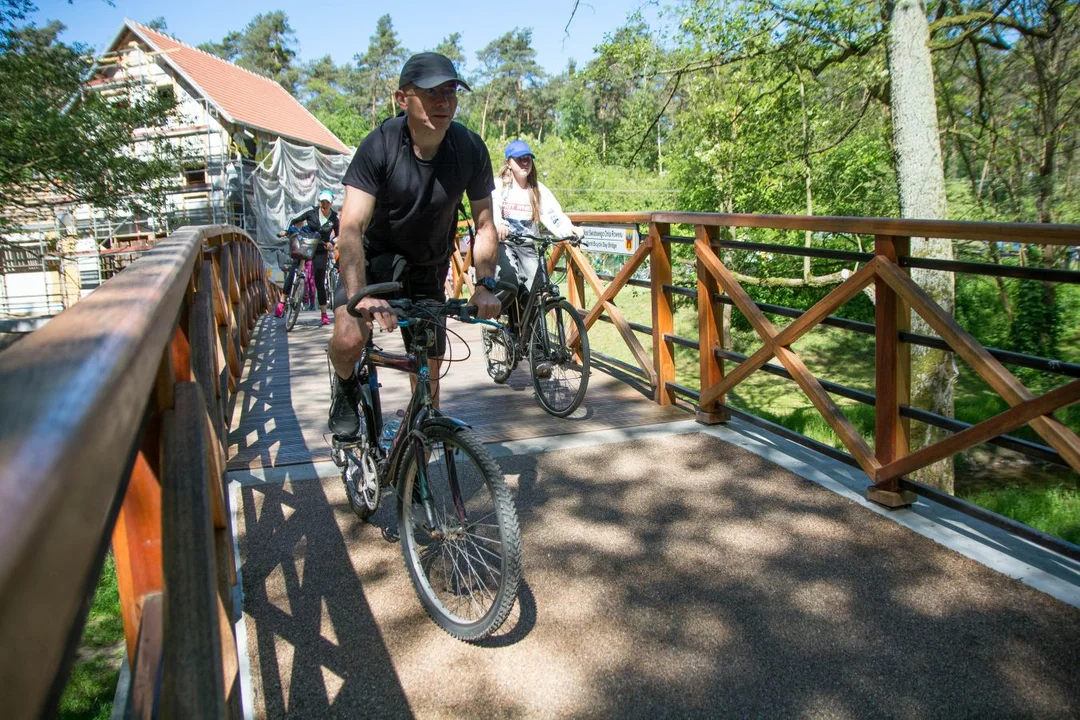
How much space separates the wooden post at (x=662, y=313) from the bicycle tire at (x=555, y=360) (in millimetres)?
573

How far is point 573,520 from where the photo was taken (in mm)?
4266

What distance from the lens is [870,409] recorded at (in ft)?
55.7

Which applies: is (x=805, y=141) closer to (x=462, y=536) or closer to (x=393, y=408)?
(x=393, y=408)

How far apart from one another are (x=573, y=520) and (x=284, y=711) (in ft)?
5.89

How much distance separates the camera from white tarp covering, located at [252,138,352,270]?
28609 mm

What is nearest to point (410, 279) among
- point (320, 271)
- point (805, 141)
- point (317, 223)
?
point (317, 223)

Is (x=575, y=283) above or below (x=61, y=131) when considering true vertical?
below

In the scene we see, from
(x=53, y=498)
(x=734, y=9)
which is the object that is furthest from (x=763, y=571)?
(x=734, y=9)

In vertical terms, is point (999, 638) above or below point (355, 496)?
below

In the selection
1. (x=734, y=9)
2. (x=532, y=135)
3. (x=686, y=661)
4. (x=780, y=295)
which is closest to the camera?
(x=686, y=661)

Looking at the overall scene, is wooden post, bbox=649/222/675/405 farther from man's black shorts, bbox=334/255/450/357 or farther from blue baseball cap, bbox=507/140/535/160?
man's black shorts, bbox=334/255/450/357

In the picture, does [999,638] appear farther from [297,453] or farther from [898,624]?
[297,453]

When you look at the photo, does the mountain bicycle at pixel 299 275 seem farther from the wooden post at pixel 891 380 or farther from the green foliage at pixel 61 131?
the wooden post at pixel 891 380

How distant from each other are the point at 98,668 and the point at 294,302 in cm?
875
